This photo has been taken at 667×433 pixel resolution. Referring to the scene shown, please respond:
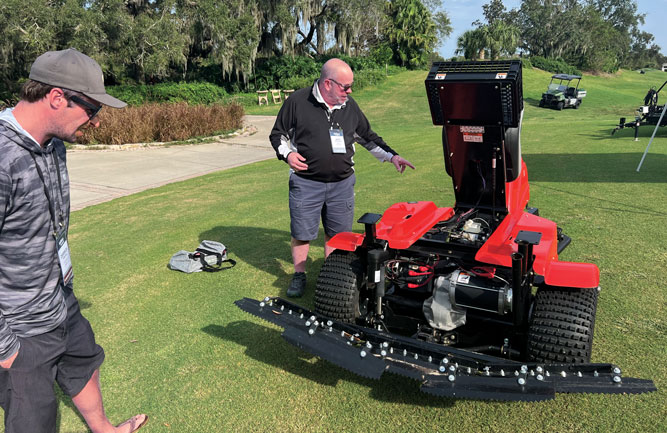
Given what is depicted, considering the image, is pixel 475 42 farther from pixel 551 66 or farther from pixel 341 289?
pixel 341 289

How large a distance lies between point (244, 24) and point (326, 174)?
94.9 feet

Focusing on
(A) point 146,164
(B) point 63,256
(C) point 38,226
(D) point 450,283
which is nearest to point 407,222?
(D) point 450,283

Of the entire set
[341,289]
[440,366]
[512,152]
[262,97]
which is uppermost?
[262,97]

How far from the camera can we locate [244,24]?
29.8 meters

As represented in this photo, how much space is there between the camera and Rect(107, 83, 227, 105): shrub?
1008 inches

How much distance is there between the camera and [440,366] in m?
2.55

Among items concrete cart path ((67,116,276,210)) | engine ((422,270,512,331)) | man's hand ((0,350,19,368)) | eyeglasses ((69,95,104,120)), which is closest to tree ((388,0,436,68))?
concrete cart path ((67,116,276,210))

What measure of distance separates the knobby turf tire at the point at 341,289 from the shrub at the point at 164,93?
78.6 feet

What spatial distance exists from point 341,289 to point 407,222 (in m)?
0.73

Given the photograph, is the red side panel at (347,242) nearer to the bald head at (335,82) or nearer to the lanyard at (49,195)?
the bald head at (335,82)

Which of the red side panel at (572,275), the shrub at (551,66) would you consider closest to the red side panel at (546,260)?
the red side panel at (572,275)

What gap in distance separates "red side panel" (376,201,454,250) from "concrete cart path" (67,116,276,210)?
6.70m

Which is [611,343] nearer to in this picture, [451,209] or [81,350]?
[451,209]

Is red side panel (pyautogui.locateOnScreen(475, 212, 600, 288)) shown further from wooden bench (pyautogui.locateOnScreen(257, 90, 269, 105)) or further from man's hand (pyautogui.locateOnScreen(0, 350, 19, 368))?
wooden bench (pyautogui.locateOnScreen(257, 90, 269, 105))
